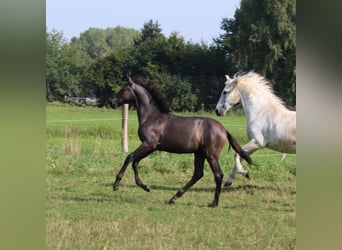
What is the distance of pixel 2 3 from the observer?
85 cm

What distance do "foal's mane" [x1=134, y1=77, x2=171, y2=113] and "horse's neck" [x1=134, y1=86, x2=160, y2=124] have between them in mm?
31

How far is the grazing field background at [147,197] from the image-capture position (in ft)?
7.13

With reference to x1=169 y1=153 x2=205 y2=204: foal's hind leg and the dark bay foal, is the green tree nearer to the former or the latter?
the dark bay foal

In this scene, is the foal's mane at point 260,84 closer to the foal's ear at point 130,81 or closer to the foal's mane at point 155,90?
the foal's mane at point 155,90

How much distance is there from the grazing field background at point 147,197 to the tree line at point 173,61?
13 centimetres

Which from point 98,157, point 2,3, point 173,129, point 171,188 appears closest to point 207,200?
point 171,188

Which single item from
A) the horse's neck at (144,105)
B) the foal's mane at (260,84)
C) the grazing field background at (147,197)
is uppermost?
the foal's mane at (260,84)

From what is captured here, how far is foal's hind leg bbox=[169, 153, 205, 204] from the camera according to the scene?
2512 mm

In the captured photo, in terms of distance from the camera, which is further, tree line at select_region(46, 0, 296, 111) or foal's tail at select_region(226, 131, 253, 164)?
foal's tail at select_region(226, 131, 253, 164)

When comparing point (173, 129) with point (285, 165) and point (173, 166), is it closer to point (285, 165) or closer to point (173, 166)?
point (173, 166)

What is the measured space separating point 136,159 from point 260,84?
82 cm

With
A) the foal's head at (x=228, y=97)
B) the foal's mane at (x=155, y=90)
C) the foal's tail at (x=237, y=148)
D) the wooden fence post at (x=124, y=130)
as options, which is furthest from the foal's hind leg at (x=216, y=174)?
the wooden fence post at (x=124, y=130)

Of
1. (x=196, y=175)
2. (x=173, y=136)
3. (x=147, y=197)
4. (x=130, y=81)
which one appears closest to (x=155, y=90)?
(x=130, y=81)

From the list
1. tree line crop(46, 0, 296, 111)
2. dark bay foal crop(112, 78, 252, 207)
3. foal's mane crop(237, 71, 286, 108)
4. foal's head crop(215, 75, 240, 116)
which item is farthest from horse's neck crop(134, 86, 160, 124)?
foal's mane crop(237, 71, 286, 108)
